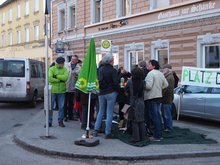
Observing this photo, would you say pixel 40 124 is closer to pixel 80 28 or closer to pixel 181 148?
pixel 181 148

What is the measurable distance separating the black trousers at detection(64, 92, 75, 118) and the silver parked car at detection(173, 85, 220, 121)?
3.46 metres

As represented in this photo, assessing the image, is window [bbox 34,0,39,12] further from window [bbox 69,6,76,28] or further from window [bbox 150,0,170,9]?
window [bbox 150,0,170,9]

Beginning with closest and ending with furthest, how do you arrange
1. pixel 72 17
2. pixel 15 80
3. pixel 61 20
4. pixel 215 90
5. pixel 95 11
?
pixel 215 90, pixel 15 80, pixel 95 11, pixel 72 17, pixel 61 20

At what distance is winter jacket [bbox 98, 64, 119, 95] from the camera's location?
907 centimetres

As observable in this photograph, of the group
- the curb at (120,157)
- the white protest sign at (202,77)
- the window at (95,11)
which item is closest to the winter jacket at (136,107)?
the curb at (120,157)

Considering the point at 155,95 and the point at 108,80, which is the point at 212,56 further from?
the point at 108,80

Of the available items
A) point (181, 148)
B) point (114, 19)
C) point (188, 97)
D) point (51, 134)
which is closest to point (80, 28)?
point (114, 19)

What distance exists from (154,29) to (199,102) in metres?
8.83

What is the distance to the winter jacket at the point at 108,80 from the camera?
9.07 m

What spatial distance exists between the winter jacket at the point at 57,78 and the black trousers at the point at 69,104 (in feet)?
3.68

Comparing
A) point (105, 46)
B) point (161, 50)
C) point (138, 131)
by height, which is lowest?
point (138, 131)

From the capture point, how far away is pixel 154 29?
20.2 metres

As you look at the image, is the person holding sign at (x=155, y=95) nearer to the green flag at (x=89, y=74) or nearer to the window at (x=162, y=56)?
the green flag at (x=89, y=74)

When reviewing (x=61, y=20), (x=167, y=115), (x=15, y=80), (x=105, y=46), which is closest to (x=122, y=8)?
(x=105, y=46)
